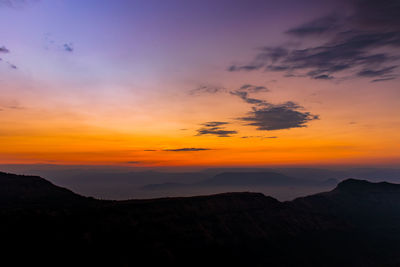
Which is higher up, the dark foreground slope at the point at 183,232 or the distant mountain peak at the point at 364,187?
the distant mountain peak at the point at 364,187

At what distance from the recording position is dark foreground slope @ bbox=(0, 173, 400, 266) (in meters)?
65.5

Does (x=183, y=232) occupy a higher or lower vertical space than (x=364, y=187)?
lower

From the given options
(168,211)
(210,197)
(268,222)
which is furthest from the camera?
(210,197)

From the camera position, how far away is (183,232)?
8700 cm

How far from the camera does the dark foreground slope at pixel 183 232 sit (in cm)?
6550

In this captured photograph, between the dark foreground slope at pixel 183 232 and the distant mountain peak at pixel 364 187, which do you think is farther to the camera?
the distant mountain peak at pixel 364 187

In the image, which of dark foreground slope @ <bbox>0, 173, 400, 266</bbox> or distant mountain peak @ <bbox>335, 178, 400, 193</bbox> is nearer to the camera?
dark foreground slope @ <bbox>0, 173, 400, 266</bbox>

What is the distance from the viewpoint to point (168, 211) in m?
95.5

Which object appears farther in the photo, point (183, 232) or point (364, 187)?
point (364, 187)

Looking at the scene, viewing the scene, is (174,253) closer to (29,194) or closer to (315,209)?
(29,194)

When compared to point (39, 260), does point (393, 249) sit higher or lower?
lower

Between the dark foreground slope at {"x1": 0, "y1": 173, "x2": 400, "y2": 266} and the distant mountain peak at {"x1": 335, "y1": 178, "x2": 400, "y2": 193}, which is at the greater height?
the distant mountain peak at {"x1": 335, "y1": 178, "x2": 400, "y2": 193}

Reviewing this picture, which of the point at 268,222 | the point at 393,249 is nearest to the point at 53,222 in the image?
the point at 268,222

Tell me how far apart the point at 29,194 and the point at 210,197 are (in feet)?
253
